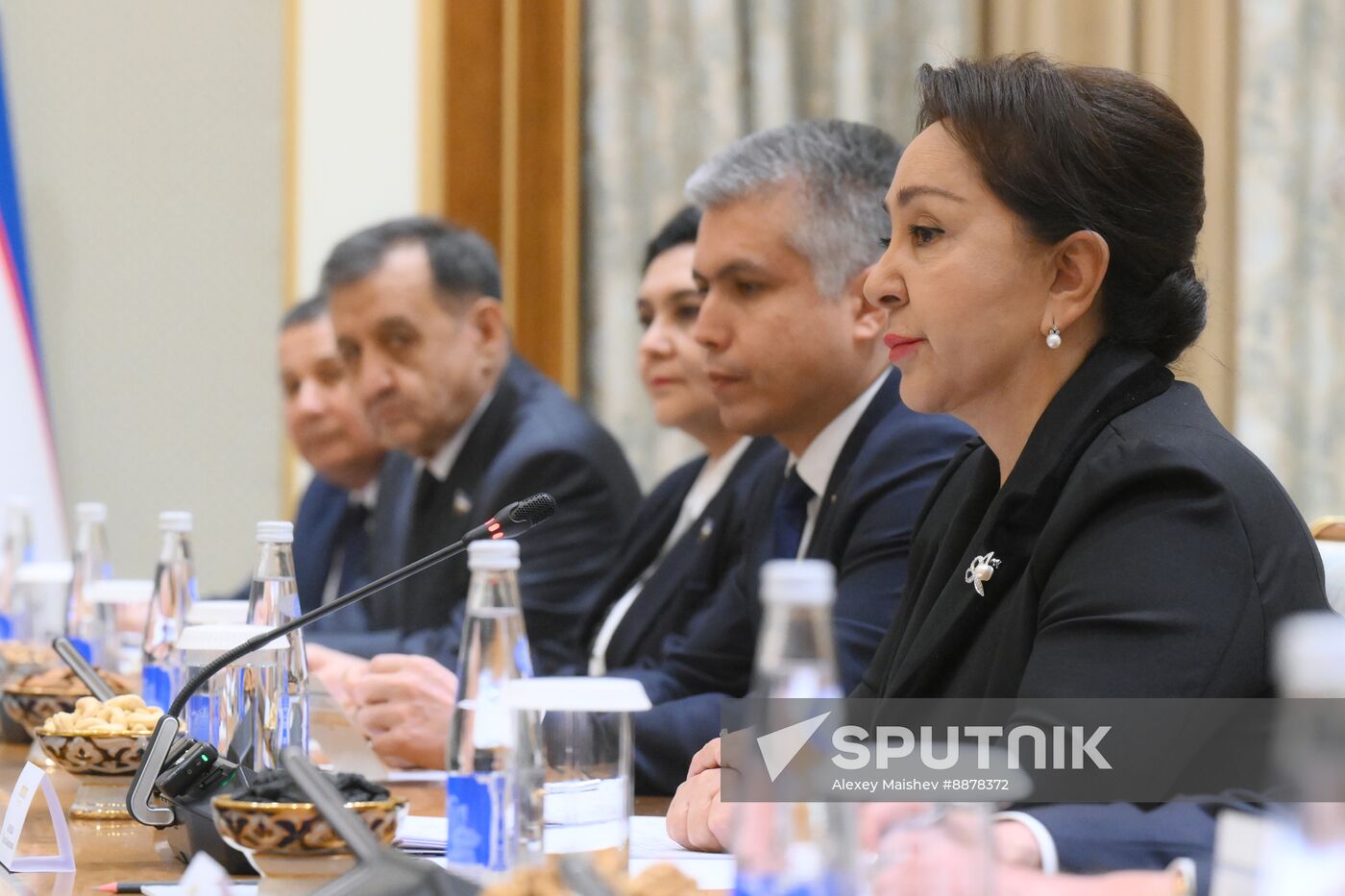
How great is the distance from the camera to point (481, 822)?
115cm

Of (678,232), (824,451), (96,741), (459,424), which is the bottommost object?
(459,424)

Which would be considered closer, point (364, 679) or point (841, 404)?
point (364, 679)

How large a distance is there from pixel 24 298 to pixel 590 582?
2.30 m

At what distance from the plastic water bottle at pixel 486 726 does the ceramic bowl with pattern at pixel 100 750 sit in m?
0.53

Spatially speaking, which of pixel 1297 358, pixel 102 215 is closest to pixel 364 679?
pixel 1297 358

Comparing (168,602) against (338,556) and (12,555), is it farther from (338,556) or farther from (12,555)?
(338,556)

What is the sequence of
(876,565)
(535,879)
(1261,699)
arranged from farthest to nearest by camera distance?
(876,565) → (1261,699) → (535,879)

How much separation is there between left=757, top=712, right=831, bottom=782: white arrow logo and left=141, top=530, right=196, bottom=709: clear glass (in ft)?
4.02

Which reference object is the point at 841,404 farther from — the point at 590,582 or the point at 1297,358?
the point at 1297,358

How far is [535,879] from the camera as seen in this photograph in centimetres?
91

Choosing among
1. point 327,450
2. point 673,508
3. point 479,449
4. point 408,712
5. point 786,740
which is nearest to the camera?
point 786,740

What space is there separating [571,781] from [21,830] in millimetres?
553

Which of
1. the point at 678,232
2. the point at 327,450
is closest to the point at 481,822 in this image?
the point at 678,232

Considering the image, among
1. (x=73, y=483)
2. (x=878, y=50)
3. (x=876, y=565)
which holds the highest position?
(x=878, y=50)
